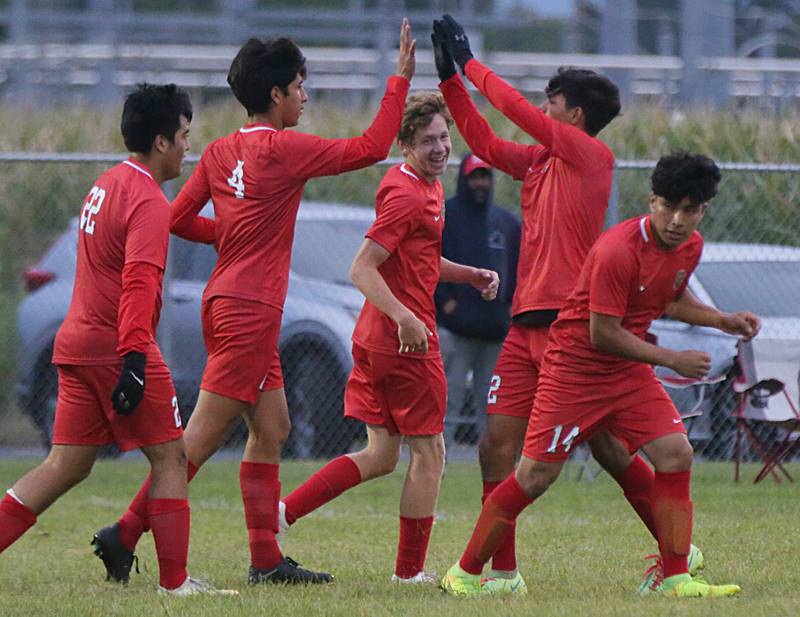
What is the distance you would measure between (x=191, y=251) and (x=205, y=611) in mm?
6305

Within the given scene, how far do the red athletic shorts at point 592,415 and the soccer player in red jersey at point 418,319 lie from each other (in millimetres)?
600

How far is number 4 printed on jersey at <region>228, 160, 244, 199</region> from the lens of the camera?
655 centimetres

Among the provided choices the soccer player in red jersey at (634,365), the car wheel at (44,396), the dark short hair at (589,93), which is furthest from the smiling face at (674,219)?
the car wheel at (44,396)

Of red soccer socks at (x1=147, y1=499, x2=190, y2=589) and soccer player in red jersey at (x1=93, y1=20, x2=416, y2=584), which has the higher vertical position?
soccer player in red jersey at (x1=93, y1=20, x2=416, y2=584)

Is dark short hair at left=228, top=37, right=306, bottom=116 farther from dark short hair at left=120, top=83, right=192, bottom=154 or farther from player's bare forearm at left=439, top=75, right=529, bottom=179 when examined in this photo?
player's bare forearm at left=439, top=75, right=529, bottom=179

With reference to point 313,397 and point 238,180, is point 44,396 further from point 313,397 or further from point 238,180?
point 238,180

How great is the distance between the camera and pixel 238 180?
A: 6.55 metres

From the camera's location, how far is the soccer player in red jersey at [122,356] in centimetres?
622

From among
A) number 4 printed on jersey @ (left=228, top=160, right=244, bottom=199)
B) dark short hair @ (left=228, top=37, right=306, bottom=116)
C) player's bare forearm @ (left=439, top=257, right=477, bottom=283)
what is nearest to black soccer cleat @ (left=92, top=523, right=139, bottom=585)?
number 4 printed on jersey @ (left=228, top=160, right=244, bottom=199)

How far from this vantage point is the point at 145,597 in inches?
250

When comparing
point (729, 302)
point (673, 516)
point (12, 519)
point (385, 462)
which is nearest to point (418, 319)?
point (385, 462)

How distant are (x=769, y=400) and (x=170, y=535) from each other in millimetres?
5572

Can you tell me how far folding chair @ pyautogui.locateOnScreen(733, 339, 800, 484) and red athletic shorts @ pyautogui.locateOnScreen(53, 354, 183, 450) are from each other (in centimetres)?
528

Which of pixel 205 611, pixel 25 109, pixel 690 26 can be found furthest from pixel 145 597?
pixel 690 26
